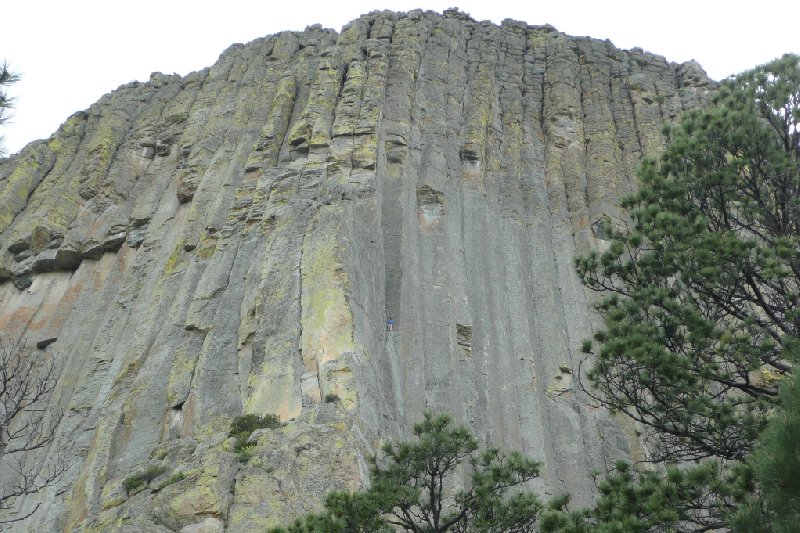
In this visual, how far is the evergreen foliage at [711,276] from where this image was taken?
1628 cm

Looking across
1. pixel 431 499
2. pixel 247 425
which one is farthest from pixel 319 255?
pixel 431 499

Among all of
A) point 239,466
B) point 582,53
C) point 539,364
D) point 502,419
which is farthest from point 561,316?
point 582,53

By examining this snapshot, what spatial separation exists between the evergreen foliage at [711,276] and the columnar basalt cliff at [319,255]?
2.49 metres

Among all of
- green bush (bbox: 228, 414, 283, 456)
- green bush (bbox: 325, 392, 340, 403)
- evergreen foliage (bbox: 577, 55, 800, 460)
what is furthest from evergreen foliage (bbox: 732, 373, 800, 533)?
green bush (bbox: 228, 414, 283, 456)

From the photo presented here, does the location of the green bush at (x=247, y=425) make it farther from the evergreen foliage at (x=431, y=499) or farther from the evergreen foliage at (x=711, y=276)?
the evergreen foliage at (x=711, y=276)

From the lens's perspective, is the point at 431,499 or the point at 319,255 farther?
the point at 319,255

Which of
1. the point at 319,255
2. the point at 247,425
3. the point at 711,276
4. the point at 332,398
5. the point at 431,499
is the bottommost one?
the point at 431,499

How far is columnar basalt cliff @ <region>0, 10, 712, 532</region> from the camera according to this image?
973 inches

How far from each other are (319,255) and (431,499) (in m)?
12.7

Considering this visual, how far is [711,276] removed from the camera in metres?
17.3

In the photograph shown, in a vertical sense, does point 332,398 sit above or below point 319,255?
below

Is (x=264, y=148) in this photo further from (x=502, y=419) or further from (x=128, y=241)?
(x=502, y=419)

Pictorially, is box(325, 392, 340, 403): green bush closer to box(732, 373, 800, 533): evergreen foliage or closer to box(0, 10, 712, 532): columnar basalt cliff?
box(0, 10, 712, 532): columnar basalt cliff

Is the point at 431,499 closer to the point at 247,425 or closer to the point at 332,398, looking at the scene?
the point at 332,398
